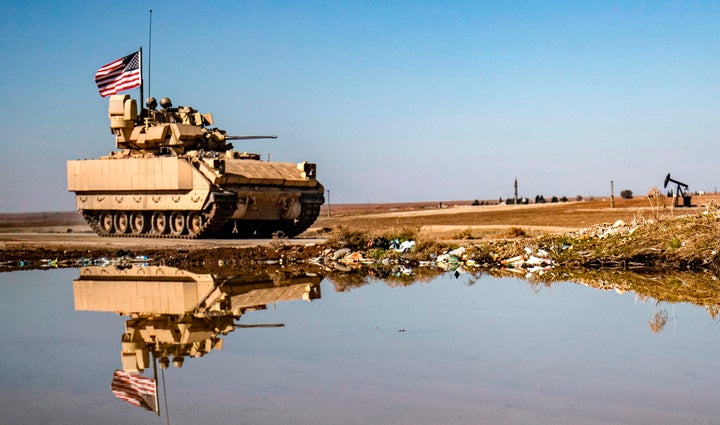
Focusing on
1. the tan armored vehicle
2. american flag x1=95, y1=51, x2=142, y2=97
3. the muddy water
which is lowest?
the muddy water

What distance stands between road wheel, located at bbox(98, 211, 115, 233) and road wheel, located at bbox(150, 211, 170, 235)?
2065mm

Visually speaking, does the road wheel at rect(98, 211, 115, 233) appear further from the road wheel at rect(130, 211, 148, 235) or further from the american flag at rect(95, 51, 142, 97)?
the american flag at rect(95, 51, 142, 97)

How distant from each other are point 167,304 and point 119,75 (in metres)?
18.5

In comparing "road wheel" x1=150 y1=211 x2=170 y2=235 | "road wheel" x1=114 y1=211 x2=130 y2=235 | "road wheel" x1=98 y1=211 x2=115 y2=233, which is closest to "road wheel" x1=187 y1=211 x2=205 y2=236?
"road wheel" x1=150 y1=211 x2=170 y2=235

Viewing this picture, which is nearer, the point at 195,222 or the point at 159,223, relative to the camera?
the point at 195,222

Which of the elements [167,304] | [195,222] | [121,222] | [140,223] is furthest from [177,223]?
[167,304]

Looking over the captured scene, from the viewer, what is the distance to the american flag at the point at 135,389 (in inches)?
252

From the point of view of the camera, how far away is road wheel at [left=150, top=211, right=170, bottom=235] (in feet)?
93.0

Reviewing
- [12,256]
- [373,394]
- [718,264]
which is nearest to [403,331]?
[373,394]

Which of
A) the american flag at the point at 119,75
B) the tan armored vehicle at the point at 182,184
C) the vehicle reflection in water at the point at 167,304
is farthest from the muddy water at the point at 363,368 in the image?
the american flag at the point at 119,75

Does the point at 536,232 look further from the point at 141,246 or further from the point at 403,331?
the point at 403,331

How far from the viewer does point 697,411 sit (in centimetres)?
590

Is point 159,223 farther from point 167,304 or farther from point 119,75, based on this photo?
point 167,304

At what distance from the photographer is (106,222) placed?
1199 inches
